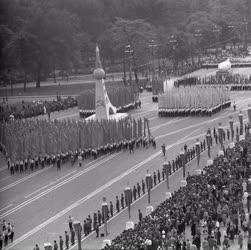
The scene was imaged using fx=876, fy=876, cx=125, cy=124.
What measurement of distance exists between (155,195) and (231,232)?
32.0 feet

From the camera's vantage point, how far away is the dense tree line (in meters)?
107

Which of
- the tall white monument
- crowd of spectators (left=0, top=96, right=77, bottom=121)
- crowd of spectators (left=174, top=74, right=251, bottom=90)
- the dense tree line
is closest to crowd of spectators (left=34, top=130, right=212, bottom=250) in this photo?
the tall white monument

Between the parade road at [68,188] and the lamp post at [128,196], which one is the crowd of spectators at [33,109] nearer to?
the parade road at [68,188]

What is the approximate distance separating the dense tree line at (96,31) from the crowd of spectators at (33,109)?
2309cm

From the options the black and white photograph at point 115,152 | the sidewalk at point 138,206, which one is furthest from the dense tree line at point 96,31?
the sidewalk at point 138,206

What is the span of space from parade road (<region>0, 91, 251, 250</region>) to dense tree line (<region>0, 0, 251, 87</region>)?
46.8 meters

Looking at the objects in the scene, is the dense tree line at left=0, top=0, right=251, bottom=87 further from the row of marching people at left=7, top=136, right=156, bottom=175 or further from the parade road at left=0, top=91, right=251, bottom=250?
the row of marching people at left=7, top=136, right=156, bottom=175

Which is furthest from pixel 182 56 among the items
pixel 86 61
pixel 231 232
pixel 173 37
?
pixel 231 232

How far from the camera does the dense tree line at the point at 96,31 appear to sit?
10669 cm

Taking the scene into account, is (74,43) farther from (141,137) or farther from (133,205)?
(133,205)

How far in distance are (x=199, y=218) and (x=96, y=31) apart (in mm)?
99759

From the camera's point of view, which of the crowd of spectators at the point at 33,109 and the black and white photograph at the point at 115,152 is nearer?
the black and white photograph at the point at 115,152

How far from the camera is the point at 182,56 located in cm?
12106

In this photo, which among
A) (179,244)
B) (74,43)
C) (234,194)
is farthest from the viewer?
(74,43)
